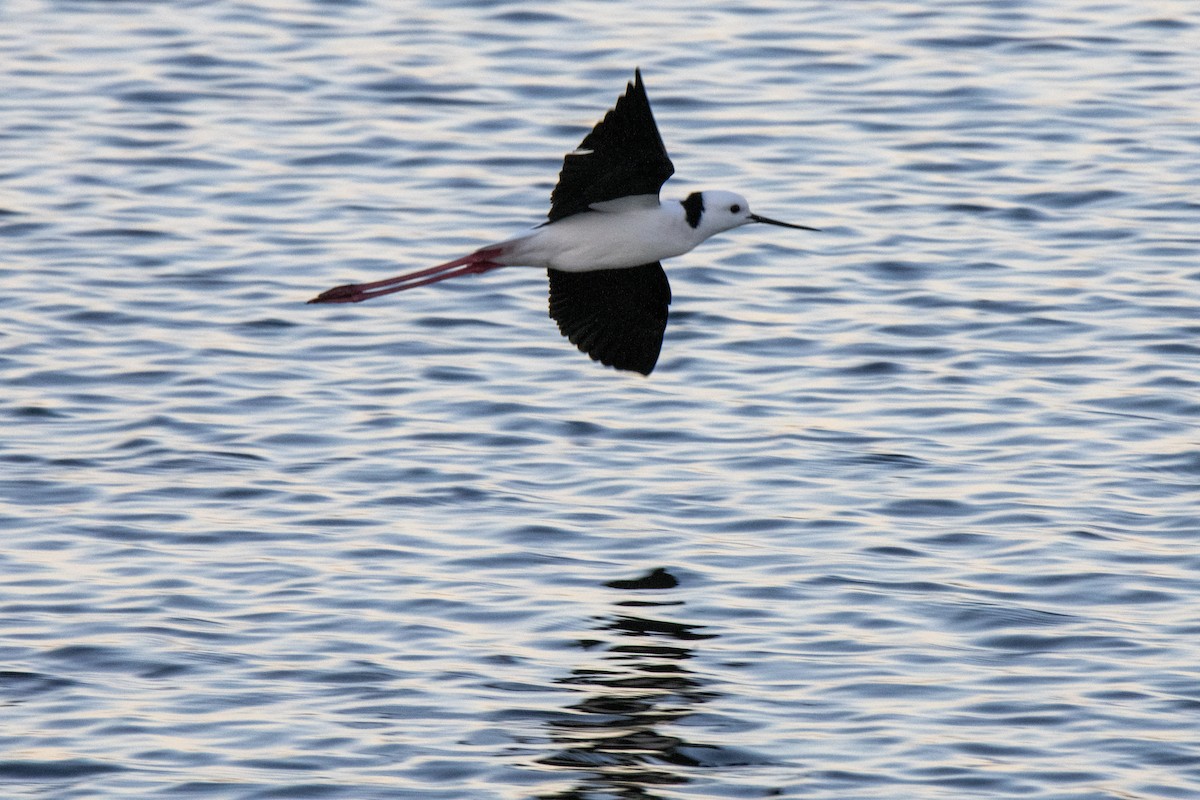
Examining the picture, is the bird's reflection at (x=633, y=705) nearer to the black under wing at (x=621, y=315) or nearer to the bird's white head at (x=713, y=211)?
the black under wing at (x=621, y=315)

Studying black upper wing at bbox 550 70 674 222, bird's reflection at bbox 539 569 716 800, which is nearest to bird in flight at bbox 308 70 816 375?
black upper wing at bbox 550 70 674 222

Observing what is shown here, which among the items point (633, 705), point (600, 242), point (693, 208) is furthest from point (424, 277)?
point (633, 705)

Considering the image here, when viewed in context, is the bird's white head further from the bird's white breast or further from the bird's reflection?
the bird's reflection

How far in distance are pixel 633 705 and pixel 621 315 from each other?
152cm

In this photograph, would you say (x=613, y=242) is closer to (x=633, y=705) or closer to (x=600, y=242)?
(x=600, y=242)

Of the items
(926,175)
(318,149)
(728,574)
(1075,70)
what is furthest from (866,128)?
(728,574)

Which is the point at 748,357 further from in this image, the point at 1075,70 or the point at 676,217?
the point at 1075,70

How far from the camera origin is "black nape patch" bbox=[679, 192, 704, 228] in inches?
338

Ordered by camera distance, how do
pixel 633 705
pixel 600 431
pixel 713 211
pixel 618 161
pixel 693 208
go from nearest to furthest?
pixel 618 161, pixel 633 705, pixel 693 208, pixel 713 211, pixel 600 431

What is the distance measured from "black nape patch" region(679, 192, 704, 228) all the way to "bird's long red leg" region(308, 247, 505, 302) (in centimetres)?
72

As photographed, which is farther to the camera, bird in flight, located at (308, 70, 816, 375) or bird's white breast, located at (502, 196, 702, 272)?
bird's white breast, located at (502, 196, 702, 272)

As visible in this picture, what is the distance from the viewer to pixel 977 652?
28.1 ft

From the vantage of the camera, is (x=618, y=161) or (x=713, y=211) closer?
(x=618, y=161)

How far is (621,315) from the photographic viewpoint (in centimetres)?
886
